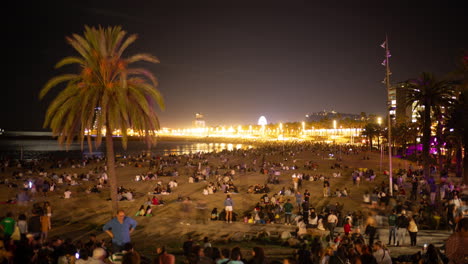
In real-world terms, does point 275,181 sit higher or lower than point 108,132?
lower

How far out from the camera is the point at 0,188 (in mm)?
22781

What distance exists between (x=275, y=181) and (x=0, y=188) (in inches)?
823

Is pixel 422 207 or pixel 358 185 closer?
pixel 422 207

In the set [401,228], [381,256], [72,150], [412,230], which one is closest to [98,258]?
[381,256]

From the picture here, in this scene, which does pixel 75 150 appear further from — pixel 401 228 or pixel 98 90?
pixel 401 228

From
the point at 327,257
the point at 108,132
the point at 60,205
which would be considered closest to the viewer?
the point at 327,257

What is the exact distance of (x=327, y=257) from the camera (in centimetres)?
684

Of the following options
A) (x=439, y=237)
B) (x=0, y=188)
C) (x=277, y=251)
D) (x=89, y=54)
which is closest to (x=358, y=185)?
(x=439, y=237)

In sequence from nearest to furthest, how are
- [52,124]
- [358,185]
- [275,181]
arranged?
1. [52,124]
2. [358,185]
3. [275,181]

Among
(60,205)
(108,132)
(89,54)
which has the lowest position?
(60,205)

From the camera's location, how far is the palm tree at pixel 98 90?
1207 cm

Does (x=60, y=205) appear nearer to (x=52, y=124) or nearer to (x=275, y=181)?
(x=52, y=124)

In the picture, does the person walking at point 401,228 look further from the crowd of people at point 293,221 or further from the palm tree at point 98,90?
the palm tree at point 98,90

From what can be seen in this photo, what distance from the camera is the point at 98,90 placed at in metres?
12.3
